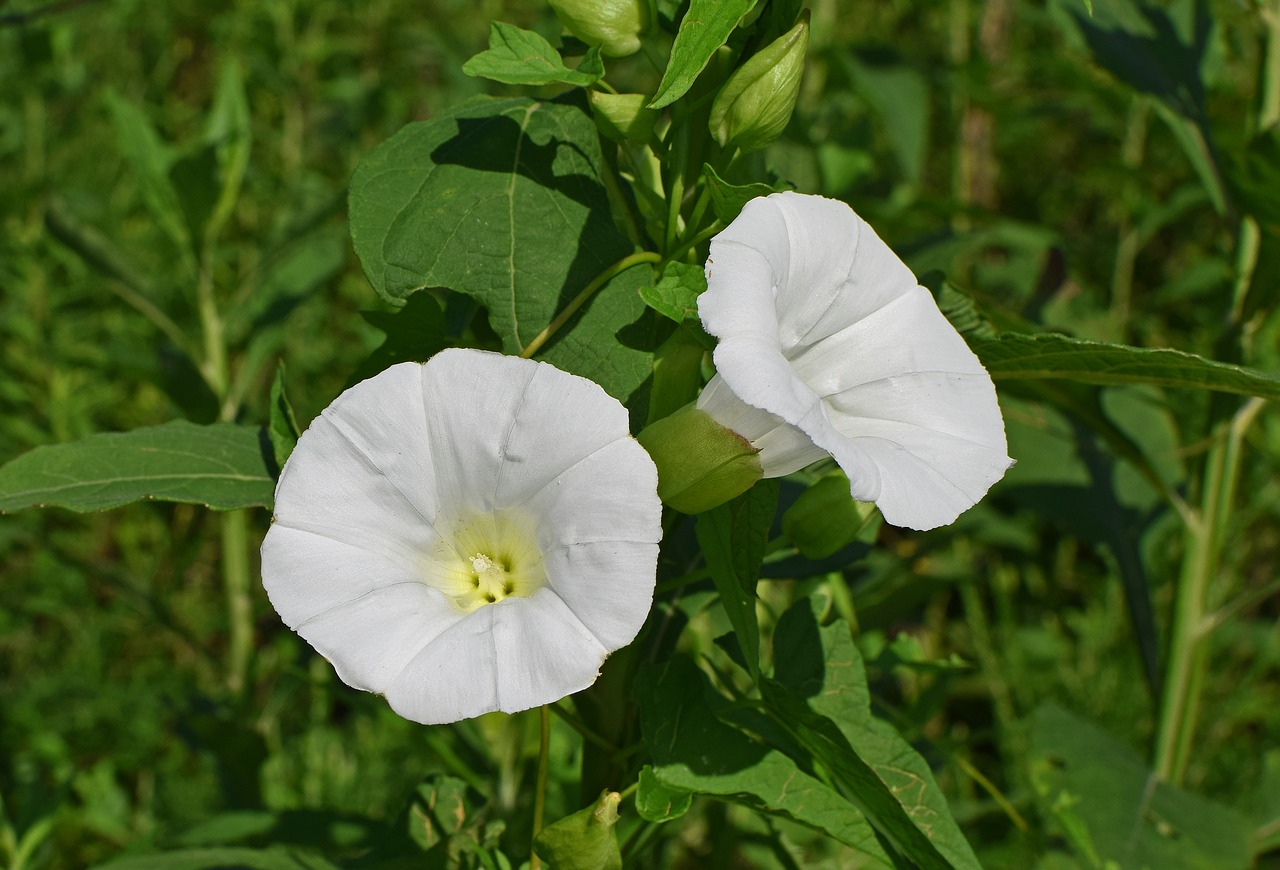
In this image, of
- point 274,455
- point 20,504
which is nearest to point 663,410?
point 274,455

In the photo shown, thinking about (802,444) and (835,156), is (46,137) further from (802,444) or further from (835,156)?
(802,444)

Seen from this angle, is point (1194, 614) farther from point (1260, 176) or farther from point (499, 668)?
point (499, 668)

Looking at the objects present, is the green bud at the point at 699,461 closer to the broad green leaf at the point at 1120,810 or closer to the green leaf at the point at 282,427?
the green leaf at the point at 282,427

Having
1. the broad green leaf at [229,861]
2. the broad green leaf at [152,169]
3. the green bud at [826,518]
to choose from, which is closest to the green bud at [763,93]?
the green bud at [826,518]

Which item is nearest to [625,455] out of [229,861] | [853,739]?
[853,739]

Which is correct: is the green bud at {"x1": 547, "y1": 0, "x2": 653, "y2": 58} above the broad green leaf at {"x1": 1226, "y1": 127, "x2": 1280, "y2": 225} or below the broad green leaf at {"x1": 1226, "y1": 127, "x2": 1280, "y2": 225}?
above

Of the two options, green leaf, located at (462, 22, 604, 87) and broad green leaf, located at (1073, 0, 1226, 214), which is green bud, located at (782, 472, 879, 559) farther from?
broad green leaf, located at (1073, 0, 1226, 214)

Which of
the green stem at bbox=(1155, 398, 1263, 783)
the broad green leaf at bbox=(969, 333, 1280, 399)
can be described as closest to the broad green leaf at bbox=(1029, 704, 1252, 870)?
the green stem at bbox=(1155, 398, 1263, 783)
